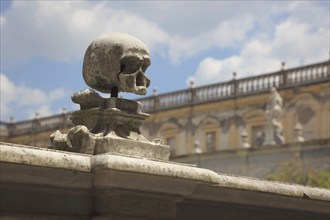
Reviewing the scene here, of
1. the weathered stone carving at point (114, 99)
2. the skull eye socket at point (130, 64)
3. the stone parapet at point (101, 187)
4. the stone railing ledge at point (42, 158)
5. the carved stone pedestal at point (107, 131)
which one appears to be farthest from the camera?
the skull eye socket at point (130, 64)

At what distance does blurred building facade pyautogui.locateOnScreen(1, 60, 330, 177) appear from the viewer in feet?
116

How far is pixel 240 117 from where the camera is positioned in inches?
1566

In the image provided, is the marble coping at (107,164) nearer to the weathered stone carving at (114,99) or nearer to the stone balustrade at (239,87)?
the weathered stone carving at (114,99)

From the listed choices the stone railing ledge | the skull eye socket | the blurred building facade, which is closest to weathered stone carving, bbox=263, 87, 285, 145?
the blurred building facade

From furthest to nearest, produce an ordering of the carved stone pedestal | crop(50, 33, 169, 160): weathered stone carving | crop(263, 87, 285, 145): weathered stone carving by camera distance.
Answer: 1. crop(263, 87, 285, 145): weathered stone carving
2. crop(50, 33, 169, 160): weathered stone carving
3. the carved stone pedestal

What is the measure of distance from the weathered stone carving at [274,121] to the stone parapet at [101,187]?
99.0 feet

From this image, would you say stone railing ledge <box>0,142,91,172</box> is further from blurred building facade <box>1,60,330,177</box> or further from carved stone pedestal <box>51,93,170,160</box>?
blurred building facade <box>1,60,330,177</box>

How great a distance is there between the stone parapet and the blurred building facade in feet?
91.3

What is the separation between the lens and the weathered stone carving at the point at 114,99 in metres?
4.60

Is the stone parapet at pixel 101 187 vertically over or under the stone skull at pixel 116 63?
under

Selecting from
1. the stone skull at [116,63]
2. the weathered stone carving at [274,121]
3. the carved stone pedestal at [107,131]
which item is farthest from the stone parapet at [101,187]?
the weathered stone carving at [274,121]

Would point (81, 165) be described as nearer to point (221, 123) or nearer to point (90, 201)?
point (90, 201)

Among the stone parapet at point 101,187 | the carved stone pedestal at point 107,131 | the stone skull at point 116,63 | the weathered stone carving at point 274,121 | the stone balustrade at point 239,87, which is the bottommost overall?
the stone parapet at point 101,187

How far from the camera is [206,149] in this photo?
4116 centimetres
